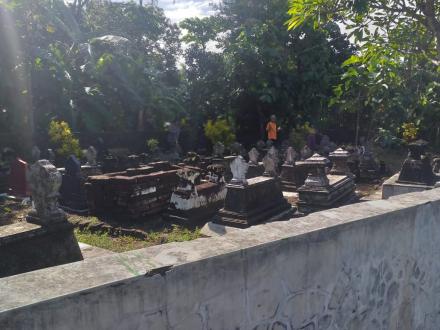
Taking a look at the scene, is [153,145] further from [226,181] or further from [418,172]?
[418,172]

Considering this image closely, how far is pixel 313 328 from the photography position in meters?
2.78

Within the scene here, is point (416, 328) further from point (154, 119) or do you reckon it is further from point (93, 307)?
point (154, 119)

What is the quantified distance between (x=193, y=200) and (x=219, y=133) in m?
11.2

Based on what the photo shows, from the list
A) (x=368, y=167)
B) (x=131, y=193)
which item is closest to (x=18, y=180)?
(x=131, y=193)

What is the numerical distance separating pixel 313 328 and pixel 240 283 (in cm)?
81

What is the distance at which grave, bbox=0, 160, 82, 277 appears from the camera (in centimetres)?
476

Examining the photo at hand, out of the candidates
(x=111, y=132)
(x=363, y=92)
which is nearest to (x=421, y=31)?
(x=363, y=92)

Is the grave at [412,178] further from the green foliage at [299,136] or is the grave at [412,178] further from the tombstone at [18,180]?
the green foliage at [299,136]

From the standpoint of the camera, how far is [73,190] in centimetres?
955

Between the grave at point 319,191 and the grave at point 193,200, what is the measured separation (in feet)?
6.03

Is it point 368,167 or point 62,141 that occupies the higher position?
point 62,141

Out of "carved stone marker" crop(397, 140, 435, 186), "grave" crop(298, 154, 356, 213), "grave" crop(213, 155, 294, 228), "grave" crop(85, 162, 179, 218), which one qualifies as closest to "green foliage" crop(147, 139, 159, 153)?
"grave" crop(85, 162, 179, 218)

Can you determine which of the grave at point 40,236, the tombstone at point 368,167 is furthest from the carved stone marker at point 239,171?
the tombstone at point 368,167

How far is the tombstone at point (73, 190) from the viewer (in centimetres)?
923
